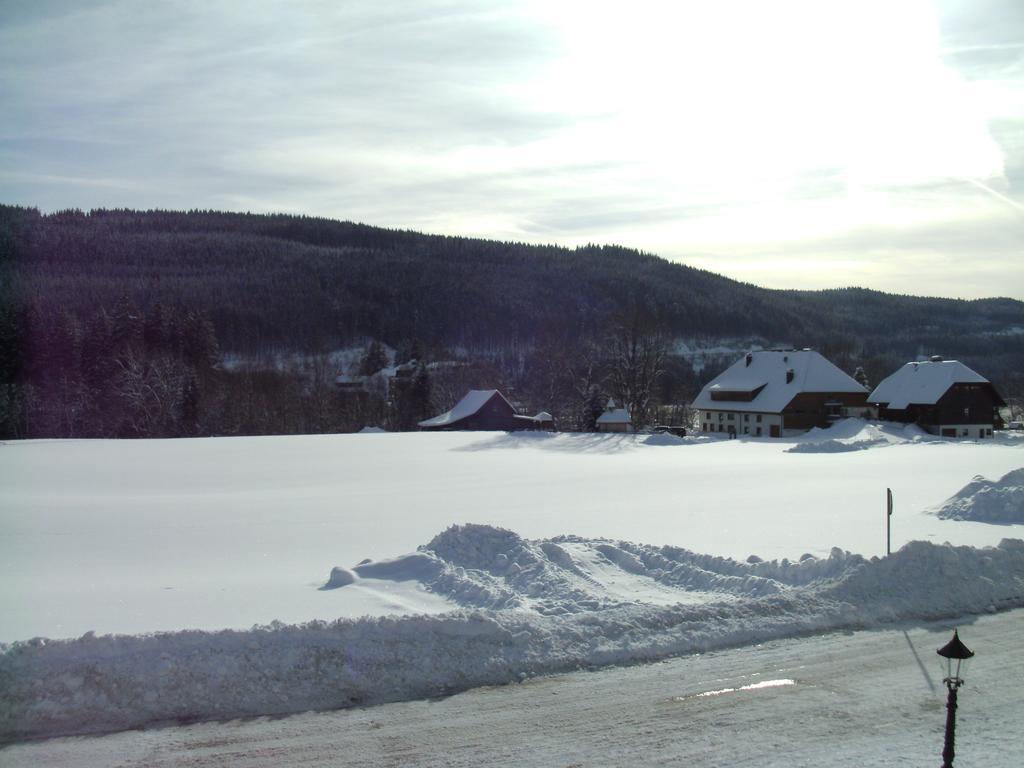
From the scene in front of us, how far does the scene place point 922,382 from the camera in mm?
52625

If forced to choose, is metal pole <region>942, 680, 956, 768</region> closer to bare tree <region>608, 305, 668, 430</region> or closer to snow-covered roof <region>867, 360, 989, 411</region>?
bare tree <region>608, 305, 668, 430</region>

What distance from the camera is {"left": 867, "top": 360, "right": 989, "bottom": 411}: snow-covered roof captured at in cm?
5116

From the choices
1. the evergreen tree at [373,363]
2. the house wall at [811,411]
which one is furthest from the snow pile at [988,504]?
the evergreen tree at [373,363]

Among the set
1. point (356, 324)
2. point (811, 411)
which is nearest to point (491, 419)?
point (811, 411)

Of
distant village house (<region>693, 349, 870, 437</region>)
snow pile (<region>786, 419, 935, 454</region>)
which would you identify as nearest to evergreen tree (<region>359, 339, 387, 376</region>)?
distant village house (<region>693, 349, 870, 437</region>)

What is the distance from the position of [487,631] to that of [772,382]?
1970 inches

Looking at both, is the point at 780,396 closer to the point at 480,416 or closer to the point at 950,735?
the point at 480,416

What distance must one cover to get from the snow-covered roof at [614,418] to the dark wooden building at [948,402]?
59.7 ft

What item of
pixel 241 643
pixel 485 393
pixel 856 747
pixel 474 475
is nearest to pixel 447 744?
pixel 241 643

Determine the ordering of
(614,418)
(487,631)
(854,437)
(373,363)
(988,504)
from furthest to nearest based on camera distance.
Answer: (373,363) → (614,418) → (854,437) → (988,504) → (487,631)

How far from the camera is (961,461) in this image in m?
29.1

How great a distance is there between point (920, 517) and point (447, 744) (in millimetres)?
13173

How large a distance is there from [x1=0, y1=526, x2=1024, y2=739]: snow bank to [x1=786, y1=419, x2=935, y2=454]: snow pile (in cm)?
2337

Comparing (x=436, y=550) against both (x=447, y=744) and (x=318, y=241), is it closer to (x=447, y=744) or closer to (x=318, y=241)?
(x=447, y=744)
